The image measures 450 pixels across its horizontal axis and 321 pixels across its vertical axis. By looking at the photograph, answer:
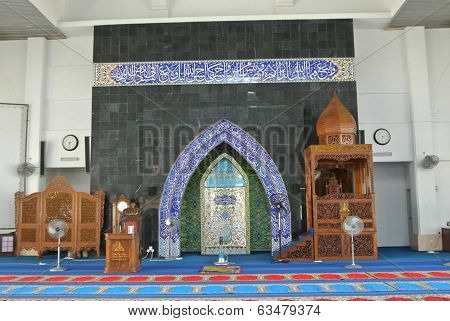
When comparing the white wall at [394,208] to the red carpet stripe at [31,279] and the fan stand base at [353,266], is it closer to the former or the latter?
the fan stand base at [353,266]

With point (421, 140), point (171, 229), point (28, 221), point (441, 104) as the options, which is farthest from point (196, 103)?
point (441, 104)

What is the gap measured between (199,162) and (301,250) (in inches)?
72.9

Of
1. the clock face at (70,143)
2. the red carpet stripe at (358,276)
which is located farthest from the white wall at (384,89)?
the clock face at (70,143)

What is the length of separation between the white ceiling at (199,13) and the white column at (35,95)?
245mm

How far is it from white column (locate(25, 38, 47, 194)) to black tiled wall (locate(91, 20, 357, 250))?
994mm

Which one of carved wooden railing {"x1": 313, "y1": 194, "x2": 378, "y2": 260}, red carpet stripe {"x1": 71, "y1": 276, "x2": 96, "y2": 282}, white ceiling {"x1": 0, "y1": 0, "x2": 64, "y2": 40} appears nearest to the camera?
red carpet stripe {"x1": 71, "y1": 276, "x2": 96, "y2": 282}

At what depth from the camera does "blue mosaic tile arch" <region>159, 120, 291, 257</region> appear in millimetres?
5957

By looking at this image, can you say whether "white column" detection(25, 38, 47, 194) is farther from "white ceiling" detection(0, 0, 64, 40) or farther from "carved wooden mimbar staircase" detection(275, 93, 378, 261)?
"carved wooden mimbar staircase" detection(275, 93, 378, 261)

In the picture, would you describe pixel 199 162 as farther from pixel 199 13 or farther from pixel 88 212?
pixel 199 13

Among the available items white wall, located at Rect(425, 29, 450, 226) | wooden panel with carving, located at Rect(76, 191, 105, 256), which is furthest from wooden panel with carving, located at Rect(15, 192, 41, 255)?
white wall, located at Rect(425, 29, 450, 226)

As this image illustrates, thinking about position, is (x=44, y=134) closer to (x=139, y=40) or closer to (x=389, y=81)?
(x=139, y=40)

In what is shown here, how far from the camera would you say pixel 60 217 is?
5957 millimetres

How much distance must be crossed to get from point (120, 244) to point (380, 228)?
4.24 meters
